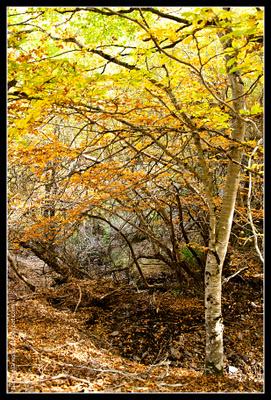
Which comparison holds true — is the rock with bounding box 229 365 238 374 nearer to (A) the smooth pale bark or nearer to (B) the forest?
(B) the forest

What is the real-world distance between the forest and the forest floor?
25 mm

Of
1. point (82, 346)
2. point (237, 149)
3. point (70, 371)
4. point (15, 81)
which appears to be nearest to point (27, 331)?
point (82, 346)

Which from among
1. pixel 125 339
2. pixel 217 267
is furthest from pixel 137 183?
pixel 125 339

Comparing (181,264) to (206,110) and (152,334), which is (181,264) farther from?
(206,110)

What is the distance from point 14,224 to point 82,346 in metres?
2.84

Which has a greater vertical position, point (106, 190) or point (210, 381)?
point (106, 190)

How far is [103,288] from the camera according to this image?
616cm

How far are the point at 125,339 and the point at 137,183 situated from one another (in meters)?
2.10

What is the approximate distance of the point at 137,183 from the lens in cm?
438

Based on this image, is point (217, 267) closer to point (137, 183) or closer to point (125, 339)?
point (137, 183)

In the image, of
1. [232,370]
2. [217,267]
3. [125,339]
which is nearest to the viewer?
[217,267]

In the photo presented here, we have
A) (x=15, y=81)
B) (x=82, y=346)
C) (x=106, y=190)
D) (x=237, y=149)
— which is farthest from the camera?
(x=106, y=190)

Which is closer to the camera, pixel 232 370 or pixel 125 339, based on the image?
pixel 232 370

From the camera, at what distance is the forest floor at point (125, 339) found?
8.94ft
